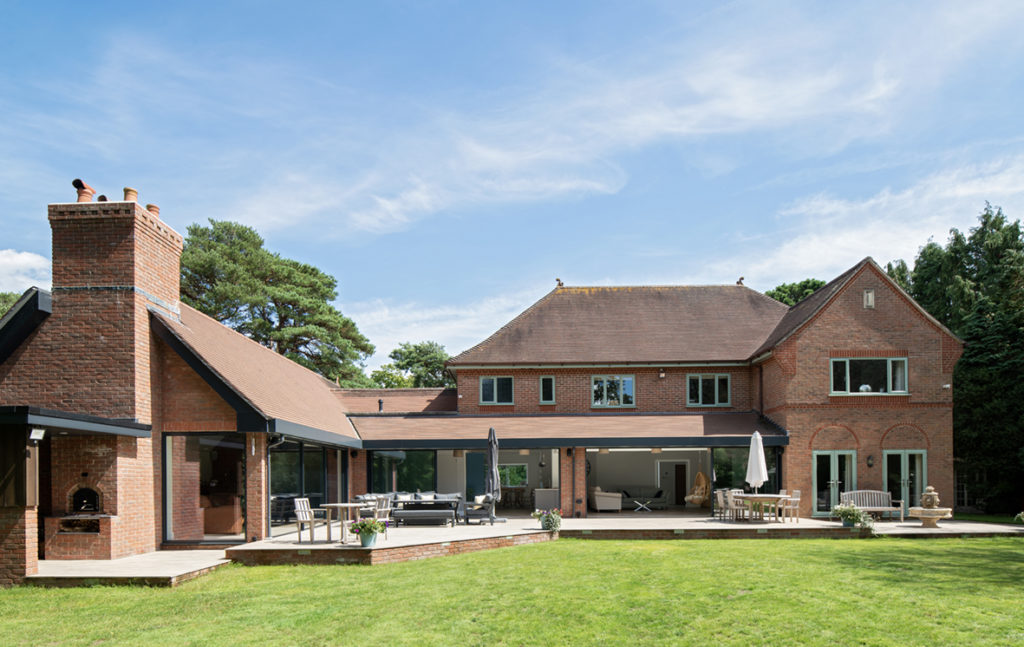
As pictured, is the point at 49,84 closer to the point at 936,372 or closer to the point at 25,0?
the point at 25,0

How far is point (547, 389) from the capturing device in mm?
25984

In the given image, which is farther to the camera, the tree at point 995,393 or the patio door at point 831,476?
the tree at point 995,393

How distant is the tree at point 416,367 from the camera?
5644 centimetres

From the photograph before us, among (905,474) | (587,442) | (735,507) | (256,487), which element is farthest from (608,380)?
(256,487)

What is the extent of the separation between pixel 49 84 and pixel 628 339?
17749mm

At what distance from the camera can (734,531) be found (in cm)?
1764

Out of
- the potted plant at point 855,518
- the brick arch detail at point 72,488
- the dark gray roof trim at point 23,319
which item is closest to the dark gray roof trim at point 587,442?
the potted plant at point 855,518

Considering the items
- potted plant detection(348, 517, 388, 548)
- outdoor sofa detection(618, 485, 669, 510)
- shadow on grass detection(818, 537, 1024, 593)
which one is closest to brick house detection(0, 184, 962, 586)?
outdoor sofa detection(618, 485, 669, 510)

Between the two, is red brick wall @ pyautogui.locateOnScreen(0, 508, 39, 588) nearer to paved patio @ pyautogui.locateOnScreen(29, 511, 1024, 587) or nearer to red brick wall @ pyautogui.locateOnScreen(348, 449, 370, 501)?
paved patio @ pyautogui.locateOnScreen(29, 511, 1024, 587)

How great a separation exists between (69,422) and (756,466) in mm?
15186

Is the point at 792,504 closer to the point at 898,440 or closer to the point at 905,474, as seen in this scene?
the point at 905,474

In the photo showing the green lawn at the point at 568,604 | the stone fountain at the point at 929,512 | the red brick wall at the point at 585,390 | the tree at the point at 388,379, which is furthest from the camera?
the tree at the point at 388,379

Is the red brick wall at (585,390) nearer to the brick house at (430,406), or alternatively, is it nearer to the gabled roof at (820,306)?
the brick house at (430,406)

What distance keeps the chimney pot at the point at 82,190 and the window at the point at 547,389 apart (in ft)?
48.8
